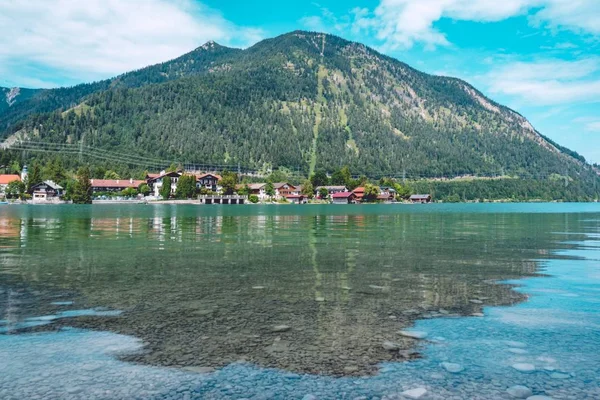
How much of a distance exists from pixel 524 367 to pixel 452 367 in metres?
1.26

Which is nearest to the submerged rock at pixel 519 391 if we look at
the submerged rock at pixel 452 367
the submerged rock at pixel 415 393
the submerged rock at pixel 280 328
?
the submerged rock at pixel 452 367

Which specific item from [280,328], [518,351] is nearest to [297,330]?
[280,328]

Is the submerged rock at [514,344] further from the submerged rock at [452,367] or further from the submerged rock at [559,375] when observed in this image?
the submerged rock at [452,367]

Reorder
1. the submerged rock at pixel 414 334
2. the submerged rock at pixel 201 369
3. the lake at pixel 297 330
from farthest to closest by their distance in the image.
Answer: the submerged rock at pixel 414 334 → the submerged rock at pixel 201 369 → the lake at pixel 297 330

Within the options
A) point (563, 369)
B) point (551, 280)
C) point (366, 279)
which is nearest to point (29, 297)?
point (366, 279)

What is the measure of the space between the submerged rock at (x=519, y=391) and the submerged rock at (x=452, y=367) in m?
0.88

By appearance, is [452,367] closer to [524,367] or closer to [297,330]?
[524,367]

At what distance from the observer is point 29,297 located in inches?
522

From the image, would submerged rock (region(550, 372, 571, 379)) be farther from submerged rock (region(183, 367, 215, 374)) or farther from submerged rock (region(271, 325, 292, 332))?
submerged rock (region(183, 367, 215, 374))

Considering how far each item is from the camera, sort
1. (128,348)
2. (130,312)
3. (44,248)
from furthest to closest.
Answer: (44,248), (130,312), (128,348)

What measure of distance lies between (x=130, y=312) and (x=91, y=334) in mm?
1918

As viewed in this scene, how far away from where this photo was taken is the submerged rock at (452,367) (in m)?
7.59

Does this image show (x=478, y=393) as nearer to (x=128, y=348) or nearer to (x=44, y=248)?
(x=128, y=348)

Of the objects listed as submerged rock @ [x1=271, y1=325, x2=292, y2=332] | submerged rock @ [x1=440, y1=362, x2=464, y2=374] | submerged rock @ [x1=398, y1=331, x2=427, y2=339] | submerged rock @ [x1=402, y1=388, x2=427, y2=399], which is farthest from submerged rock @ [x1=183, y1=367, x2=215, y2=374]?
submerged rock @ [x1=398, y1=331, x2=427, y2=339]
